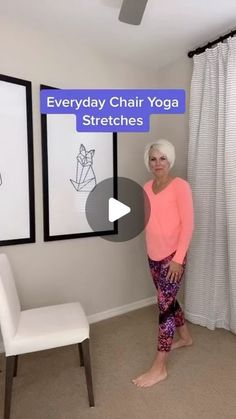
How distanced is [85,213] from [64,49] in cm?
121

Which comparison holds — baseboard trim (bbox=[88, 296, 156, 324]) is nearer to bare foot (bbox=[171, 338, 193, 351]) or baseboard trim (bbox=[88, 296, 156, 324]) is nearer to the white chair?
bare foot (bbox=[171, 338, 193, 351])

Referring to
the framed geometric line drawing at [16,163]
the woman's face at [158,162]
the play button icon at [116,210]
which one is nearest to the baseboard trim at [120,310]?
the play button icon at [116,210]

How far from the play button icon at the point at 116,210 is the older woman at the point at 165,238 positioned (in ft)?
2.16

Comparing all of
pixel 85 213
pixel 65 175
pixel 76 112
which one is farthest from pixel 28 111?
pixel 85 213

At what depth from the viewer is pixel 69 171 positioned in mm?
2201

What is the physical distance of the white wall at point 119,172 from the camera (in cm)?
202

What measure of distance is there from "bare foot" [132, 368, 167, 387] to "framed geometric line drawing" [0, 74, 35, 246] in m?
1.11

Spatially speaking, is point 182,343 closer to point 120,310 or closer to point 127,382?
point 127,382

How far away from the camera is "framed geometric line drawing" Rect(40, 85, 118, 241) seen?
83.0 inches

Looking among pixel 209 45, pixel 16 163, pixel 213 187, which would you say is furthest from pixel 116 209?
pixel 209 45

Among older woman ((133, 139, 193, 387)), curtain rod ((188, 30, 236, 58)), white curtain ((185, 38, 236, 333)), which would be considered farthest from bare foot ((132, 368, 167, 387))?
curtain rod ((188, 30, 236, 58))

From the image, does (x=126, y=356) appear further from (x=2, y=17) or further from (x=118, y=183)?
(x=2, y=17)

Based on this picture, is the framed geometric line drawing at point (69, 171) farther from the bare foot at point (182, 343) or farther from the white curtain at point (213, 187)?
the bare foot at point (182, 343)

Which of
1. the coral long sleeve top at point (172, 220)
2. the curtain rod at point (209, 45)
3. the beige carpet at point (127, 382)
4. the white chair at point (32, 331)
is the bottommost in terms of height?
the beige carpet at point (127, 382)
